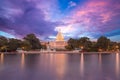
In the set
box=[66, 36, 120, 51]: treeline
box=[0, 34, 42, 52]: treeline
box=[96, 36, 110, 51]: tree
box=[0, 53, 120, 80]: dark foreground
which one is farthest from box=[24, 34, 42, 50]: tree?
box=[0, 53, 120, 80]: dark foreground

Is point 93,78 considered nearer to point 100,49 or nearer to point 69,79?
point 69,79

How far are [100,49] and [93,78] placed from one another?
34.8 metres

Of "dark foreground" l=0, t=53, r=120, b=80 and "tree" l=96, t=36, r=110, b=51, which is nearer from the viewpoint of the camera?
"dark foreground" l=0, t=53, r=120, b=80

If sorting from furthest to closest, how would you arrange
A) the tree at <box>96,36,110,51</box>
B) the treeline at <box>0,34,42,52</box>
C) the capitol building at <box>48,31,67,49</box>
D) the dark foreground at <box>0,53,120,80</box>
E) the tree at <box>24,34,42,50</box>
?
1. the capitol building at <box>48,31,67,49</box>
2. the tree at <box>96,36,110,51</box>
3. the tree at <box>24,34,42,50</box>
4. the treeline at <box>0,34,42,52</box>
5. the dark foreground at <box>0,53,120,80</box>

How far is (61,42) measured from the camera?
5706cm

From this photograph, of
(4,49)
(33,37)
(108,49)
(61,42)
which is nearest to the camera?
(4,49)

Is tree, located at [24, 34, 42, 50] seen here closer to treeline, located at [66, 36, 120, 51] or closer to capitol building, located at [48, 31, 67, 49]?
treeline, located at [66, 36, 120, 51]

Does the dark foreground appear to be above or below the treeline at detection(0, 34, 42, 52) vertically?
below

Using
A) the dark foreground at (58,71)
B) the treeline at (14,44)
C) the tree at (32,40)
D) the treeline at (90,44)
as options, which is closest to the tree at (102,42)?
the treeline at (90,44)

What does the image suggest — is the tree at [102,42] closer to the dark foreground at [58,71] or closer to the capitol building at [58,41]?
the capitol building at [58,41]

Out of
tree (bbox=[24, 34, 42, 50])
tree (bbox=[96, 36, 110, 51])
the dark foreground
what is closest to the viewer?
the dark foreground

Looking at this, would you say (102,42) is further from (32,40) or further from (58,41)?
(58,41)

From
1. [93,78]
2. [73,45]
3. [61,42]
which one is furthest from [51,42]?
[93,78]

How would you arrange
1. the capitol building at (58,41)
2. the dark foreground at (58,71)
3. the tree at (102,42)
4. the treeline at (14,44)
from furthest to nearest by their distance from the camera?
the capitol building at (58,41), the tree at (102,42), the treeline at (14,44), the dark foreground at (58,71)
